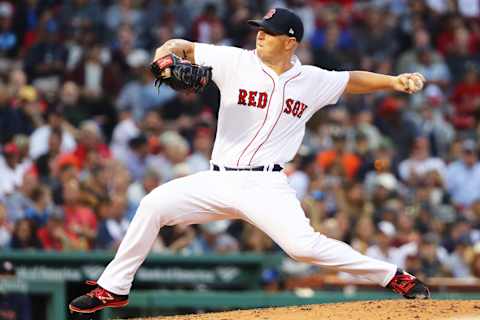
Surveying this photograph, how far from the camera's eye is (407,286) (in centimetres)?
731

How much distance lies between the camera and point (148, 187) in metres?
12.2

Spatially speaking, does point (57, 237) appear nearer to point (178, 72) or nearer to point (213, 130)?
point (213, 130)

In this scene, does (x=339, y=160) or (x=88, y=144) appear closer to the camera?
(x=88, y=144)

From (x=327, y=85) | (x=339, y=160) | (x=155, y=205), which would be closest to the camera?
(x=155, y=205)

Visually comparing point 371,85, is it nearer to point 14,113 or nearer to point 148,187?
point 148,187

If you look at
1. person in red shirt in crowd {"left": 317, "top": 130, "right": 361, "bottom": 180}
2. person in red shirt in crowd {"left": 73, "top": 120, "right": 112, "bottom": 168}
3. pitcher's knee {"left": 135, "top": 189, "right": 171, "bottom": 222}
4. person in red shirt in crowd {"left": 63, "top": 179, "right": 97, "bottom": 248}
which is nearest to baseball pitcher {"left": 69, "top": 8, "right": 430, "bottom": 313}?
pitcher's knee {"left": 135, "top": 189, "right": 171, "bottom": 222}

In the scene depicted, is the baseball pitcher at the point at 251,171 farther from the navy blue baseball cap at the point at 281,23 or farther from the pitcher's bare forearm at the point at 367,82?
the pitcher's bare forearm at the point at 367,82

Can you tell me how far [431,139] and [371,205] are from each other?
7.43 ft

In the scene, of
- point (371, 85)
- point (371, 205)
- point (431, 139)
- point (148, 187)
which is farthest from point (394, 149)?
point (371, 85)

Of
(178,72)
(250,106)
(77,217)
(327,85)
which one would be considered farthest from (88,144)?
(178,72)

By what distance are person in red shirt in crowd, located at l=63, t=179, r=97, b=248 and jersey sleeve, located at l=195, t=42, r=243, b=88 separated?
4.48 meters

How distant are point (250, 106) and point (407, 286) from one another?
1.47 m

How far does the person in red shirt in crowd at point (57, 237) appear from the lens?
36.3 feet

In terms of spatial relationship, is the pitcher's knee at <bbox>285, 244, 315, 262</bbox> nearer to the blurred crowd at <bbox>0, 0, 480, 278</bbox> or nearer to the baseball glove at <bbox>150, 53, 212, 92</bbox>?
the baseball glove at <bbox>150, 53, 212, 92</bbox>
